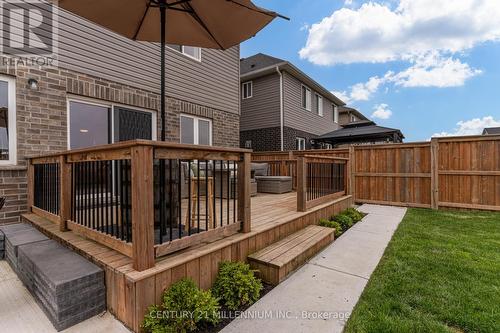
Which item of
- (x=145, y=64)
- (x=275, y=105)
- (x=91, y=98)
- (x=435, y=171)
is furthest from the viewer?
(x=275, y=105)

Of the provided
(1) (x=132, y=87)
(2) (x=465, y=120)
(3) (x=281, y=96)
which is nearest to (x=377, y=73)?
(2) (x=465, y=120)

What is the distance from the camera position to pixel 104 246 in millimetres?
2512

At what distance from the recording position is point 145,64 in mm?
5848

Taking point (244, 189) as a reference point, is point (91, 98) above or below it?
above

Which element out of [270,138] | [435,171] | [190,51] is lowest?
[435,171]

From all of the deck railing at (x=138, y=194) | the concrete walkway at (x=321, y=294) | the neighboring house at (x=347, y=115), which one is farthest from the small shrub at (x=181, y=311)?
the neighboring house at (x=347, y=115)

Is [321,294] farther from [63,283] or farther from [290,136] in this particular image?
[290,136]

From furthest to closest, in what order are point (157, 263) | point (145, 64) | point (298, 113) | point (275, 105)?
1. point (298, 113)
2. point (275, 105)
3. point (145, 64)
4. point (157, 263)

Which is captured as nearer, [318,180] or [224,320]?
[224,320]

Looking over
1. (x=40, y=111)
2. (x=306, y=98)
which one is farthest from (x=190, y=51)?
(x=306, y=98)

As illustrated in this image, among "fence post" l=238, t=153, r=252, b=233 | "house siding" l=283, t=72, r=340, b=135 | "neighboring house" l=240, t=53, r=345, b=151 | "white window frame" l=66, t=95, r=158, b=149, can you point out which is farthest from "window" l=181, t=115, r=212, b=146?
"house siding" l=283, t=72, r=340, b=135

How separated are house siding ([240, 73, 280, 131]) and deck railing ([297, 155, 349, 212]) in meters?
5.85

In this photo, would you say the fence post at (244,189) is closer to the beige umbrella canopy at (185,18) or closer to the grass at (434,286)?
the grass at (434,286)

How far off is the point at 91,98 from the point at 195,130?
2700 mm
